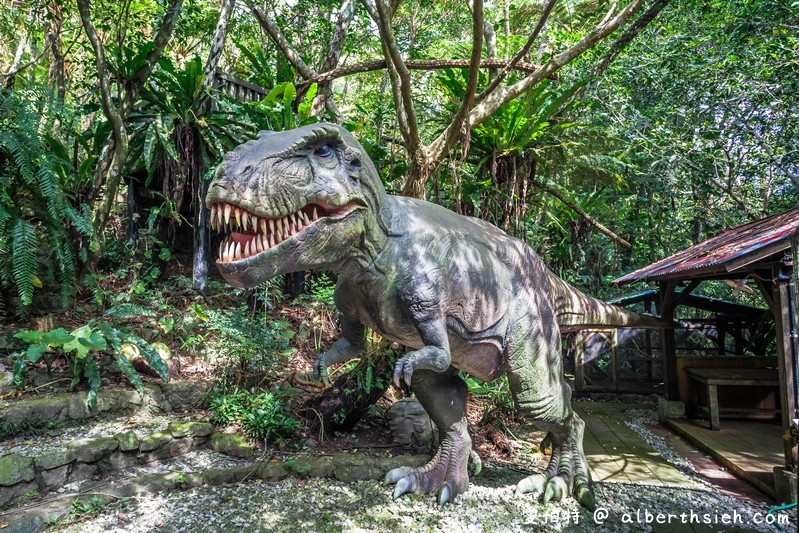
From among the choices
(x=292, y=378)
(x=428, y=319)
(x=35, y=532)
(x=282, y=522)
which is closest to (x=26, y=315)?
(x=292, y=378)

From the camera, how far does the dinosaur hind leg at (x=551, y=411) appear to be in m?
3.03

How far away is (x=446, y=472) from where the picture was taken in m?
3.46

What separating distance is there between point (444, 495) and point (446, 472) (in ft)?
0.73

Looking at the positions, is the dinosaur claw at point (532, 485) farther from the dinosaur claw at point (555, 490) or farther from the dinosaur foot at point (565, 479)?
the dinosaur claw at point (555, 490)

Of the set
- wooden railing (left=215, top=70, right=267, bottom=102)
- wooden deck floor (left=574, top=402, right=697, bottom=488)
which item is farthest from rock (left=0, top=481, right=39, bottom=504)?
wooden railing (left=215, top=70, right=267, bottom=102)

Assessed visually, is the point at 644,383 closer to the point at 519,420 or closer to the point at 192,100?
the point at 519,420

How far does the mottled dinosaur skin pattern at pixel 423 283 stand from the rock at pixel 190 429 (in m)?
1.81

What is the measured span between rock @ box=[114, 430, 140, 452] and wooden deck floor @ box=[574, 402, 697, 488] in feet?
12.1

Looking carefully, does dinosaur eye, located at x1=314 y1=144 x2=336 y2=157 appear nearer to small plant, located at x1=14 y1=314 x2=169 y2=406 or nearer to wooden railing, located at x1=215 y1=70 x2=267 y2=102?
small plant, located at x1=14 y1=314 x2=169 y2=406

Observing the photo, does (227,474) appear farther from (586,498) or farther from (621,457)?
(621,457)

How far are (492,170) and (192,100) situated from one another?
3.92 m

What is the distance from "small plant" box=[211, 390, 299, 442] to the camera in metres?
4.36

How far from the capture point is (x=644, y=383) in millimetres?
8648

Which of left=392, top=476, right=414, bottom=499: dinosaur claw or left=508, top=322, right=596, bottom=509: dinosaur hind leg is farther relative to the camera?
left=392, top=476, right=414, bottom=499: dinosaur claw
